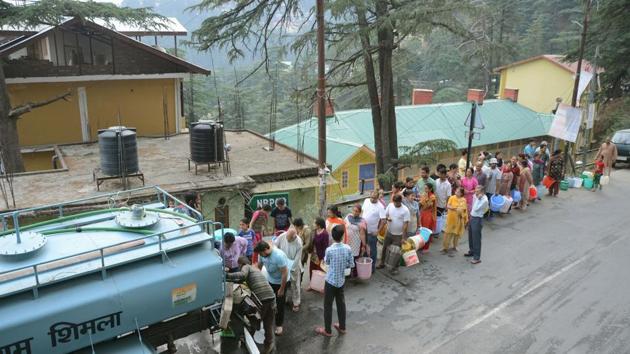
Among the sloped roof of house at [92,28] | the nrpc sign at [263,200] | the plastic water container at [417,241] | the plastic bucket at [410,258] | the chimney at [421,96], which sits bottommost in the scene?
the plastic bucket at [410,258]

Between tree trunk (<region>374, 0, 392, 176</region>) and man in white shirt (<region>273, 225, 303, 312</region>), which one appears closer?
man in white shirt (<region>273, 225, 303, 312</region>)

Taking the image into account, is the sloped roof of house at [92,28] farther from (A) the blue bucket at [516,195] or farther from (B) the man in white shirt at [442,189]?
(A) the blue bucket at [516,195]

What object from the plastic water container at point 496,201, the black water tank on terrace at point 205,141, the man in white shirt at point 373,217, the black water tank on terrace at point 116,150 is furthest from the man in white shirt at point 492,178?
the black water tank on terrace at point 116,150

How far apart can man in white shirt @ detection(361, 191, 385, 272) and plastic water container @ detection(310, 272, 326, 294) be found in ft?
4.47

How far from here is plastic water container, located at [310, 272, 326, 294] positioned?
29.5 ft

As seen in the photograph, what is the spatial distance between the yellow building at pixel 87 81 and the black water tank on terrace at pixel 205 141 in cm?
509

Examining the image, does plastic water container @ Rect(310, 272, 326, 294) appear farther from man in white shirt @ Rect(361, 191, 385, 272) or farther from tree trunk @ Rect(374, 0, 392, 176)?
tree trunk @ Rect(374, 0, 392, 176)

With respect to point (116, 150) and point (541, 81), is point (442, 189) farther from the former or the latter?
point (541, 81)

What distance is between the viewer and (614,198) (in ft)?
52.8

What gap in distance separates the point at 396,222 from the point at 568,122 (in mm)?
10592

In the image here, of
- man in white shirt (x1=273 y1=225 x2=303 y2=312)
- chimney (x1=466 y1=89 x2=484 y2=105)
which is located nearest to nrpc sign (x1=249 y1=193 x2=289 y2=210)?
man in white shirt (x1=273 y1=225 x2=303 y2=312)

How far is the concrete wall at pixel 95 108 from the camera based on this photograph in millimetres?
16844

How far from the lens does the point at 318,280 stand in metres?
9.02

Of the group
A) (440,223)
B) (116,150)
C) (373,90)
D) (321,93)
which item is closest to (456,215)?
(440,223)
